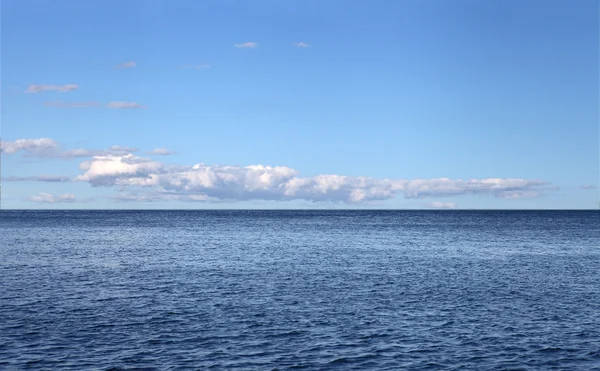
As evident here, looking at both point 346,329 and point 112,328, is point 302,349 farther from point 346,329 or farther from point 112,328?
point 112,328

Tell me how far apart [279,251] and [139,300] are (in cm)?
4905

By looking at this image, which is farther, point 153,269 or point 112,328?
point 153,269

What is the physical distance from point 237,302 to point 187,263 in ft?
101

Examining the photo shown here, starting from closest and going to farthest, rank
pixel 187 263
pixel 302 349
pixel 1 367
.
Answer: pixel 1 367 < pixel 302 349 < pixel 187 263

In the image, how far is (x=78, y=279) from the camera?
60938 millimetres

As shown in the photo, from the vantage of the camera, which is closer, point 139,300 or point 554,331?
point 554,331

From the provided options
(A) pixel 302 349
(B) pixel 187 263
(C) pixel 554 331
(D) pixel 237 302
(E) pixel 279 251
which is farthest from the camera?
(E) pixel 279 251

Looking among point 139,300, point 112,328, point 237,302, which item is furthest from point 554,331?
point 139,300

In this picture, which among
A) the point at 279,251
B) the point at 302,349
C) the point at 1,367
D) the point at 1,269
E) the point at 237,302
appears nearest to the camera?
the point at 1,367

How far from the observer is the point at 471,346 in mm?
34312

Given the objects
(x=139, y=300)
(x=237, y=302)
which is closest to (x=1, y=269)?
(x=139, y=300)

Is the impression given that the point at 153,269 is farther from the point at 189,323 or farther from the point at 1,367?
the point at 1,367

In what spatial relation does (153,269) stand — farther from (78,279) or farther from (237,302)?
(237,302)

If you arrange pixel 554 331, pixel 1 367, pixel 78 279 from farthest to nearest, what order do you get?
pixel 78 279, pixel 554 331, pixel 1 367
